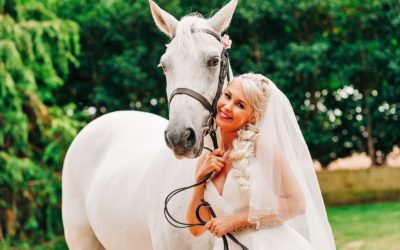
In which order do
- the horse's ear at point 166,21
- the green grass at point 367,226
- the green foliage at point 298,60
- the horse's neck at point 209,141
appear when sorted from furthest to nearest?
the green foliage at point 298,60 → the green grass at point 367,226 → the horse's ear at point 166,21 → the horse's neck at point 209,141

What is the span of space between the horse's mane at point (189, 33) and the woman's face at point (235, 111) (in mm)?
310

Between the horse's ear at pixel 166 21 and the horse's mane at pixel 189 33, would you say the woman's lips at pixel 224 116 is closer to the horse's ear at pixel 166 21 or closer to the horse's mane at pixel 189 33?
the horse's mane at pixel 189 33

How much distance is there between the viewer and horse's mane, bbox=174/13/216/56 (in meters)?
3.26

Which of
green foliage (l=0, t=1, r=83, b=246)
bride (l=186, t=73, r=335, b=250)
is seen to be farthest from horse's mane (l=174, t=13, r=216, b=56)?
green foliage (l=0, t=1, r=83, b=246)

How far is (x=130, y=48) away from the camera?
10.2m

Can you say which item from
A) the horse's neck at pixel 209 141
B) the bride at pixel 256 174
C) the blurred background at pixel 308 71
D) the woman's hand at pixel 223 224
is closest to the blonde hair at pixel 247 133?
the bride at pixel 256 174

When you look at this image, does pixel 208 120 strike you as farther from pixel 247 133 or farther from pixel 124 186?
pixel 124 186

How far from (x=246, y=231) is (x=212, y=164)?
13.5 inches

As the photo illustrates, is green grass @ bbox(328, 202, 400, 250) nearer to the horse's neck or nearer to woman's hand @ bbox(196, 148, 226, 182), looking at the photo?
the horse's neck

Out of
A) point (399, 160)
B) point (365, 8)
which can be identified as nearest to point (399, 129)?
point (399, 160)

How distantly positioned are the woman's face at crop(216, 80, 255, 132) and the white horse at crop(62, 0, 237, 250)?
0.43ft

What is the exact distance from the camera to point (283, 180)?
298cm

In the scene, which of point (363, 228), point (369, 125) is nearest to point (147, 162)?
point (363, 228)

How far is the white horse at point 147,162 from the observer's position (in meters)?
3.20
